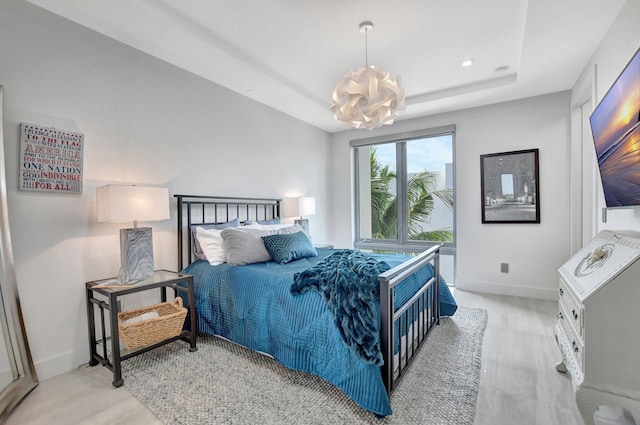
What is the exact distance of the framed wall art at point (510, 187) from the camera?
360cm

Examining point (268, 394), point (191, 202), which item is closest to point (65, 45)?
point (191, 202)

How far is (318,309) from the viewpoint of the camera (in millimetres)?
1795

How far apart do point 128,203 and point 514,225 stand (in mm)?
4038

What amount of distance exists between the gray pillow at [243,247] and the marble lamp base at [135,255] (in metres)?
0.58

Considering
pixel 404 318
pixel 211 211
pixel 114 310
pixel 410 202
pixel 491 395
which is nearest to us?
pixel 491 395

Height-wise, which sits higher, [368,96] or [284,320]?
[368,96]

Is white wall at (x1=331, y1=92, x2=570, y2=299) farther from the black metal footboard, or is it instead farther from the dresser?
the dresser

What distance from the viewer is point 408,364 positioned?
2041mm

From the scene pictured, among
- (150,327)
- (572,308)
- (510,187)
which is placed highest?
(510,187)

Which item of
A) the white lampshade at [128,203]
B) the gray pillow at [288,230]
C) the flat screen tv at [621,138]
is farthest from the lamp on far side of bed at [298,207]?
the flat screen tv at [621,138]

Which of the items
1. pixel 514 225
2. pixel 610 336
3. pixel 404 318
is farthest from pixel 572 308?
pixel 514 225

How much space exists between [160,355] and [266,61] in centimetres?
266

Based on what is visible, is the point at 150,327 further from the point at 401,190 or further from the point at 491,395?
the point at 401,190

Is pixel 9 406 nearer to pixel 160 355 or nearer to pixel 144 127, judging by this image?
pixel 160 355
